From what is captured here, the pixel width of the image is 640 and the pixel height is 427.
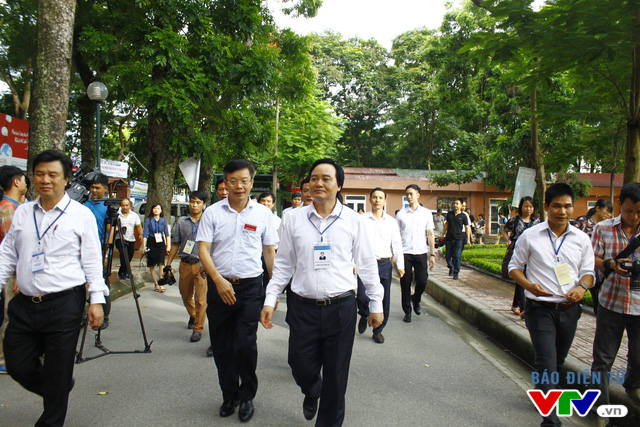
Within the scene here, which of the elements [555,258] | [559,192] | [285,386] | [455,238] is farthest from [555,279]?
[455,238]

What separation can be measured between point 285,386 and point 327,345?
136cm

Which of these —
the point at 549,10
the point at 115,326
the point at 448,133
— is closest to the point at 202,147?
the point at 115,326

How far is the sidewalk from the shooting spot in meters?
4.29

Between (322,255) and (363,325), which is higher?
(322,255)

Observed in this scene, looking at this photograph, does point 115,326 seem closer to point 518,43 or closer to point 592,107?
point 518,43

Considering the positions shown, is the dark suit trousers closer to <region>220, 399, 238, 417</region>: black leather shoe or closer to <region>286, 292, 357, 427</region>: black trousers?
<region>220, 399, 238, 417</region>: black leather shoe

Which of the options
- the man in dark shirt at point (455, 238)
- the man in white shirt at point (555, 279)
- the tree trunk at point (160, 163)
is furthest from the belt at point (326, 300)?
the tree trunk at point (160, 163)

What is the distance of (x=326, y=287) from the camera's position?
292 cm

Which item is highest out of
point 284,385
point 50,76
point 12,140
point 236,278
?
point 12,140

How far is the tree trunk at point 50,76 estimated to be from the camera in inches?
239

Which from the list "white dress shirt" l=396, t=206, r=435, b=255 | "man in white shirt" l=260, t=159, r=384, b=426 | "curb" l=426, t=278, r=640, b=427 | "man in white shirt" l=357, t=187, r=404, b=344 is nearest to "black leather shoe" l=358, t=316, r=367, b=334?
"man in white shirt" l=357, t=187, r=404, b=344

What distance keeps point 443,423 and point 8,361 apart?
296 centimetres

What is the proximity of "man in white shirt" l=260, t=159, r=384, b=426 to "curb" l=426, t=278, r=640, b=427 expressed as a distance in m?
2.17

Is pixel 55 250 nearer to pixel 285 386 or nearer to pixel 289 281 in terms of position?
pixel 289 281
